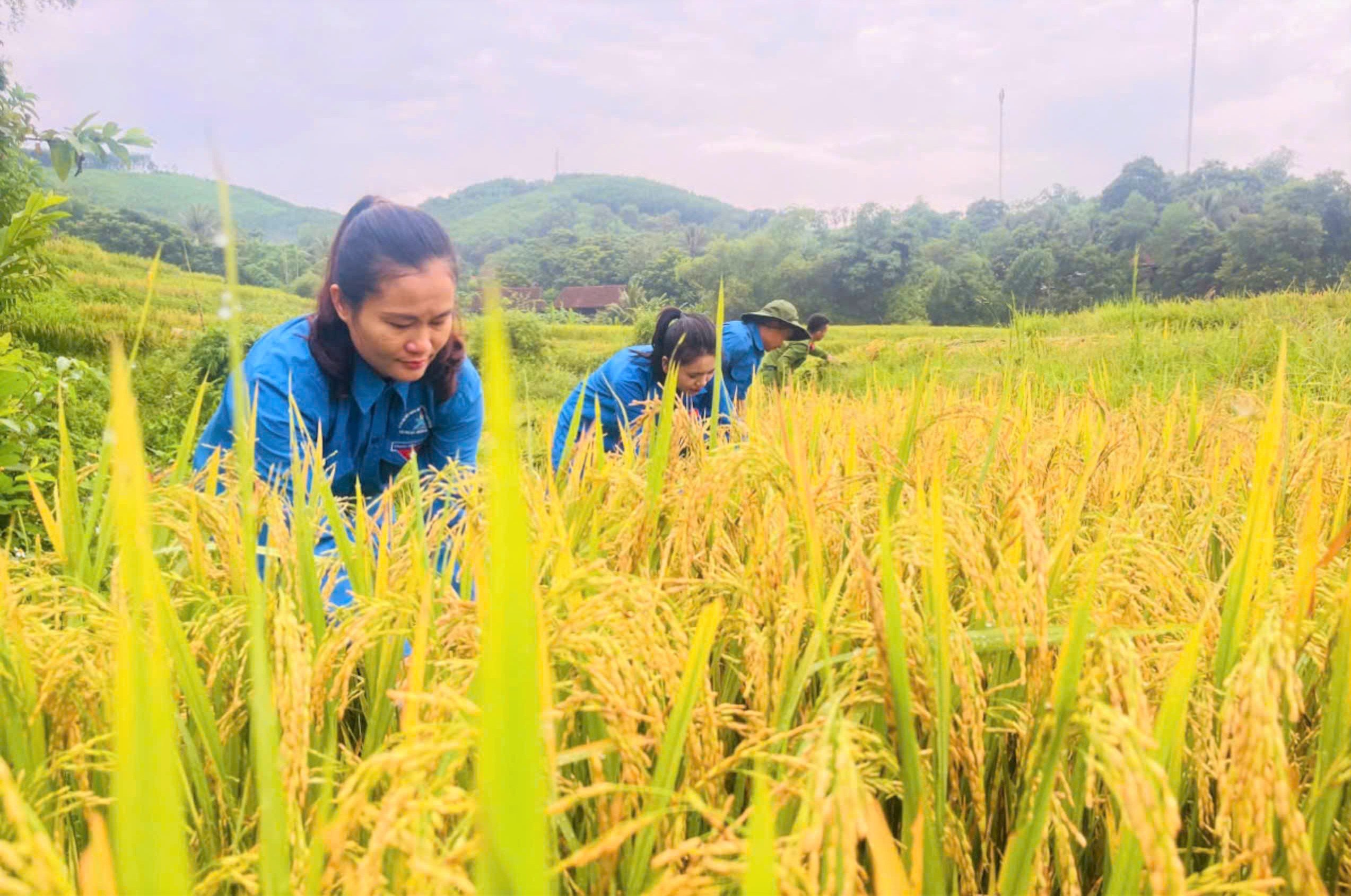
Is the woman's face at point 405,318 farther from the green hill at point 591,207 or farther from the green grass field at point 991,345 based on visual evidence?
the green hill at point 591,207

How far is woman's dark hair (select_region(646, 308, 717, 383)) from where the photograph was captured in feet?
12.3

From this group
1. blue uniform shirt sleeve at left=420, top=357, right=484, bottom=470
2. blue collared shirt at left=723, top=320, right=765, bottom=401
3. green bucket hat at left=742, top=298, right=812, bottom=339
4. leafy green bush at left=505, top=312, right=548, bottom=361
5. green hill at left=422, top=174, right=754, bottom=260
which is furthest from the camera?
green hill at left=422, top=174, right=754, bottom=260

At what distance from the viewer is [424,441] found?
2703 millimetres

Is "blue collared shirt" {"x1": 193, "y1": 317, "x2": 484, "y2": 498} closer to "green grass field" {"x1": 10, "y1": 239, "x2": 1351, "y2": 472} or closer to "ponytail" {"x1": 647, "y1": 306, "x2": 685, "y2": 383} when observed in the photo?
"green grass field" {"x1": 10, "y1": 239, "x2": 1351, "y2": 472}

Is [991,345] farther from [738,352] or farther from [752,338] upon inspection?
[738,352]

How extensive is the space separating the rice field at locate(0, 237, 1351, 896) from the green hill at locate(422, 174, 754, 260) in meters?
63.6

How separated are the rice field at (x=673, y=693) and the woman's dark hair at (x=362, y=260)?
106 centimetres

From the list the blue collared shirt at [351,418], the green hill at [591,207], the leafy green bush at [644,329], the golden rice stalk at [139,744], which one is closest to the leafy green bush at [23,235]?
the blue collared shirt at [351,418]

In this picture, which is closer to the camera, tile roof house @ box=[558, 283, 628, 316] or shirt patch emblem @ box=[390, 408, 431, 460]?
shirt patch emblem @ box=[390, 408, 431, 460]

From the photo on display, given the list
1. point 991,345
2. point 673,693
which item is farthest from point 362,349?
point 991,345

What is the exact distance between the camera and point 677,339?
3686 mm

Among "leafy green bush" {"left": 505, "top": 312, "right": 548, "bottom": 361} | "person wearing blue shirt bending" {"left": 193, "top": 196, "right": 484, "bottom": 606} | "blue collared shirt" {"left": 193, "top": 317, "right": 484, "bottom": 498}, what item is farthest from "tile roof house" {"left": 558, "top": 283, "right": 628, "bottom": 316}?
"person wearing blue shirt bending" {"left": 193, "top": 196, "right": 484, "bottom": 606}

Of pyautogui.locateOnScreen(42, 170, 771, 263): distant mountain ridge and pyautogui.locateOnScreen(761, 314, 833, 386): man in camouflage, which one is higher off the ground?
pyautogui.locateOnScreen(42, 170, 771, 263): distant mountain ridge

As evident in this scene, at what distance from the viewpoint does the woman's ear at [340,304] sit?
2.22 metres
